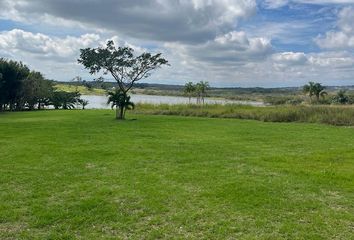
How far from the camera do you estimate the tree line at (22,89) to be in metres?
42.1

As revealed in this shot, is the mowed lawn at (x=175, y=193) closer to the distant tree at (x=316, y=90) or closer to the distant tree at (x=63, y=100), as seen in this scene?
the distant tree at (x=63, y=100)

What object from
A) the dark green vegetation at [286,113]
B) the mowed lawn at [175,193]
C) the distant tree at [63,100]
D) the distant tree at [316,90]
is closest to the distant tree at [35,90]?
the distant tree at [63,100]

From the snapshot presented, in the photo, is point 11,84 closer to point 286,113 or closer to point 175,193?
point 286,113

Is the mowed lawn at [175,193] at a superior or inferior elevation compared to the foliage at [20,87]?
inferior

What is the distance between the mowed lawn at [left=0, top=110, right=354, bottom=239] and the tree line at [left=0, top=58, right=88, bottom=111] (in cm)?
3239

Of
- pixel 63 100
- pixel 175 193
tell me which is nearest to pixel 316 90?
pixel 63 100

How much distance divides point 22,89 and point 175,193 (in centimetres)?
4094

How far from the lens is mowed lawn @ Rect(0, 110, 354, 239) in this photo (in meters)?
5.25

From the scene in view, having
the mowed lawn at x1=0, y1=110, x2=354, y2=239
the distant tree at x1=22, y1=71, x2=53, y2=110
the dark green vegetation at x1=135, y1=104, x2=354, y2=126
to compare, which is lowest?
the mowed lawn at x1=0, y1=110, x2=354, y2=239

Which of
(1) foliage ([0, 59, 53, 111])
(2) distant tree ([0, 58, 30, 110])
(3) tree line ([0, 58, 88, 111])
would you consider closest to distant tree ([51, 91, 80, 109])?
(3) tree line ([0, 58, 88, 111])

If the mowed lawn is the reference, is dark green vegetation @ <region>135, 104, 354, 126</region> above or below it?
above

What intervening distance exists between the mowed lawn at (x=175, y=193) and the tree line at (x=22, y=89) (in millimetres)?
32386

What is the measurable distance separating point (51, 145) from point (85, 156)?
2.85 m

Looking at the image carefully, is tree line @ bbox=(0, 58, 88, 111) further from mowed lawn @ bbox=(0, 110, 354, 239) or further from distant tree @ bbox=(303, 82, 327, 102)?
distant tree @ bbox=(303, 82, 327, 102)
